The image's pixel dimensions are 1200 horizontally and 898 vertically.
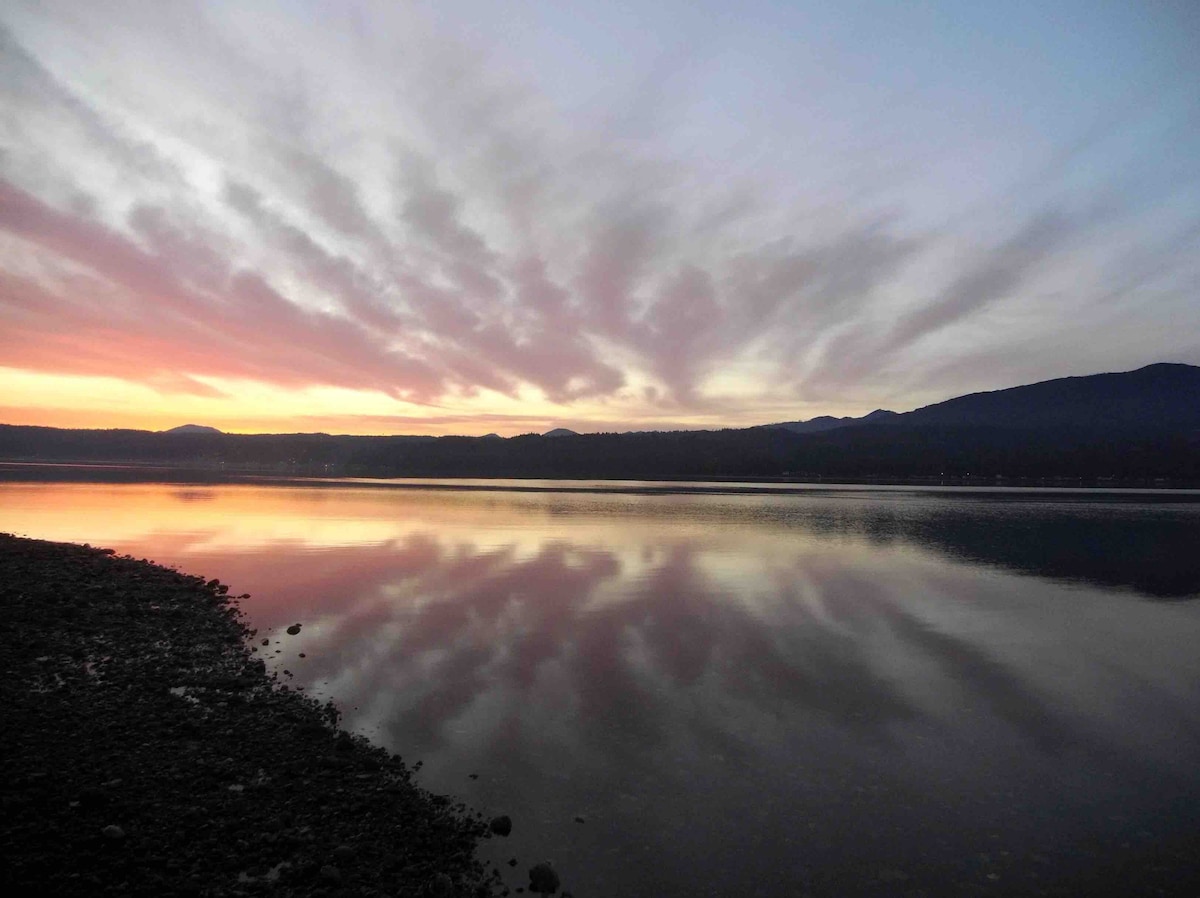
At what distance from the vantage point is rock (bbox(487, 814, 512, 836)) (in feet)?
23.9

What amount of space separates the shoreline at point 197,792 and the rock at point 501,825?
13 cm

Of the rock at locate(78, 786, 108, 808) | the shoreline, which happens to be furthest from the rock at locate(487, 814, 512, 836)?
the rock at locate(78, 786, 108, 808)

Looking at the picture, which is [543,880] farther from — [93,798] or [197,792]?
[93,798]

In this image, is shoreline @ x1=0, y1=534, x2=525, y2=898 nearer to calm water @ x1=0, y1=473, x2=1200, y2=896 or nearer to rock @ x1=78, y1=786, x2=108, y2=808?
rock @ x1=78, y1=786, x2=108, y2=808

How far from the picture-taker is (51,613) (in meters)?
15.4

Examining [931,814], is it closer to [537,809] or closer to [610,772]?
[610,772]

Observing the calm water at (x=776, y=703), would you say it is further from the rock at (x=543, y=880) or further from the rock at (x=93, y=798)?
the rock at (x=93, y=798)

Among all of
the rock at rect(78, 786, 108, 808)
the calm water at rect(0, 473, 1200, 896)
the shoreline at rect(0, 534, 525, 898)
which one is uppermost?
the rock at rect(78, 786, 108, 808)

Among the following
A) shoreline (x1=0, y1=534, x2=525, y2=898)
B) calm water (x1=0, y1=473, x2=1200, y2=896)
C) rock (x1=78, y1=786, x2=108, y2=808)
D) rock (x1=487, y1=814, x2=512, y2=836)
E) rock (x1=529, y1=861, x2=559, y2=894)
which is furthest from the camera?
rock (x1=487, y1=814, x2=512, y2=836)

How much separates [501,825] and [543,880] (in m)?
1.08

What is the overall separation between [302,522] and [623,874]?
143 feet

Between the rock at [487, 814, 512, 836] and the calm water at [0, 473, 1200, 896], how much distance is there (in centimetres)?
21

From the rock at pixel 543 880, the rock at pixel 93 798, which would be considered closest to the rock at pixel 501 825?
the rock at pixel 543 880

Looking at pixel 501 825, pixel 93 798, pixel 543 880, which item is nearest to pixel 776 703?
pixel 501 825
